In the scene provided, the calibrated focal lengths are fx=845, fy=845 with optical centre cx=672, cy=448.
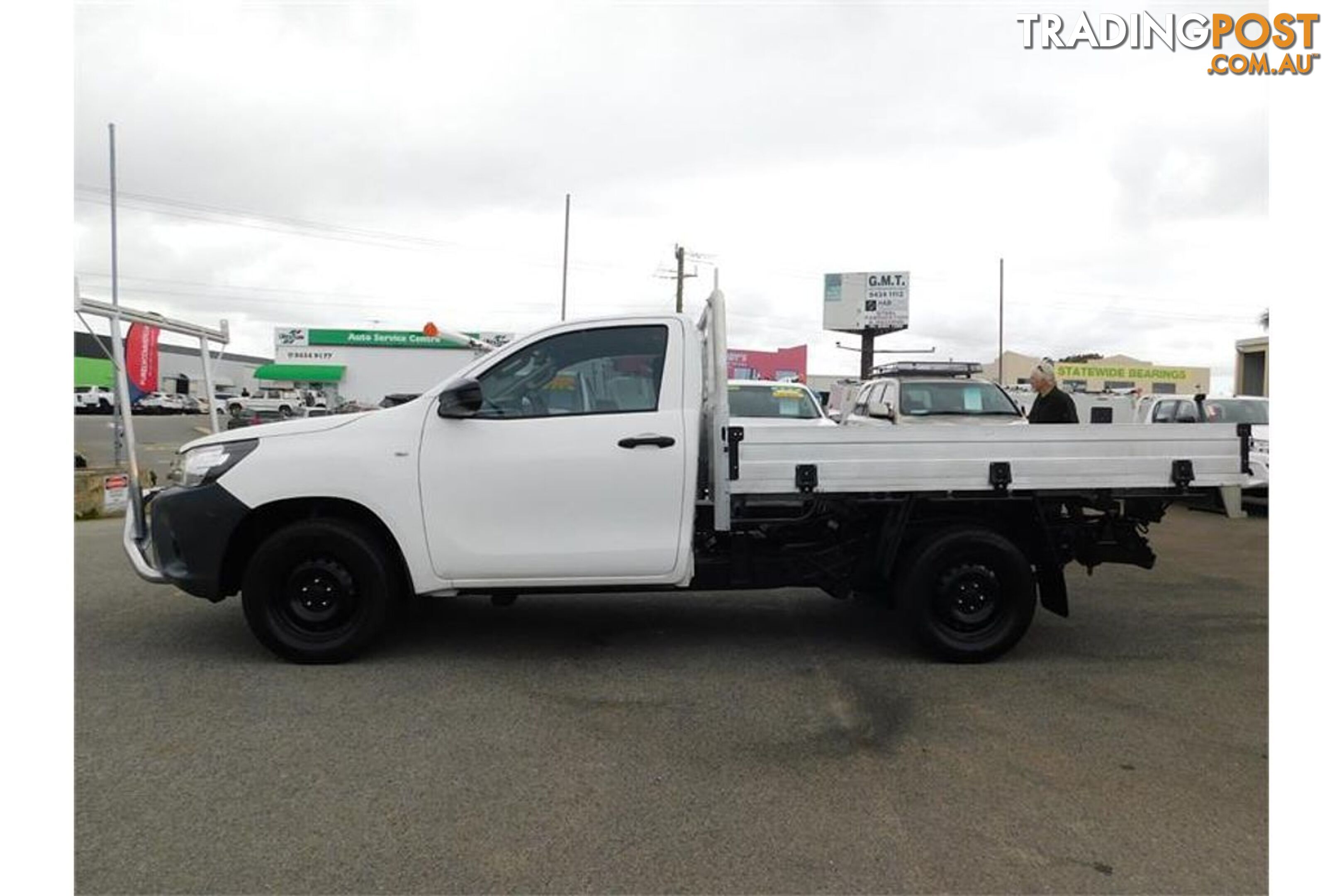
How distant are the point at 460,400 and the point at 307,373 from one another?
48553mm

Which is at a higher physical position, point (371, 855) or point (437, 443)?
point (437, 443)

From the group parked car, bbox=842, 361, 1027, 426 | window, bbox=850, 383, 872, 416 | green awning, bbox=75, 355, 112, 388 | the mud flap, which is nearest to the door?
the mud flap

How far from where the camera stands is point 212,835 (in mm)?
Answer: 3156

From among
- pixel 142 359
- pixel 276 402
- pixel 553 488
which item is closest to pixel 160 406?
pixel 276 402

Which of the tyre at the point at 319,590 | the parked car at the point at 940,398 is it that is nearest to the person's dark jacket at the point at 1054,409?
the parked car at the point at 940,398

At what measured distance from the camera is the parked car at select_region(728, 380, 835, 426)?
35.3 ft

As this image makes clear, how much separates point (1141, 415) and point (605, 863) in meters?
14.8

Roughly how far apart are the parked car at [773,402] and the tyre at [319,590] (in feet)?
20.6

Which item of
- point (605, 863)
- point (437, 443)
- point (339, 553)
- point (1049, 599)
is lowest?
point (605, 863)

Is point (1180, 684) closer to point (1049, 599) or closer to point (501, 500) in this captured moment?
point (1049, 599)

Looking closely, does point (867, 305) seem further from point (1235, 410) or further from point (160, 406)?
point (160, 406)

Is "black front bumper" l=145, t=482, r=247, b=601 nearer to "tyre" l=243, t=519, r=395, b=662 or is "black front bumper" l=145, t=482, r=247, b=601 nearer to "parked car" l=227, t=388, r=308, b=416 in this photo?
"tyre" l=243, t=519, r=395, b=662

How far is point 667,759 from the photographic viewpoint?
3.82m

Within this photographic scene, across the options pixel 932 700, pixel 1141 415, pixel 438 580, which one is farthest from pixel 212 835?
pixel 1141 415
